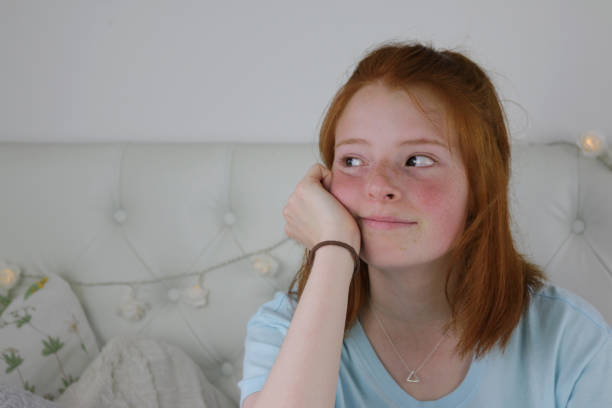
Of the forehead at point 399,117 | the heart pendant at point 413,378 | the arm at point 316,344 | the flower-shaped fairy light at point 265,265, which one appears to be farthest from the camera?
the flower-shaped fairy light at point 265,265

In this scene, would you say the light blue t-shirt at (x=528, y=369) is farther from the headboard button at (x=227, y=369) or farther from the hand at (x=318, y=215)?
the headboard button at (x=227, y=369)

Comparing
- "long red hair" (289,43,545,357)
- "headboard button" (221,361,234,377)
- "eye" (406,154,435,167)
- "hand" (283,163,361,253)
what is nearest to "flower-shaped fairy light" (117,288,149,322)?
"headboard button" (221,361,234,377)

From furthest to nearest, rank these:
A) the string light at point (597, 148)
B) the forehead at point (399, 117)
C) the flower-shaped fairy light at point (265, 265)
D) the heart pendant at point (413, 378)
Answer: the flower-shaped fairy light at point (265, 265)
the string light at point (597, 148)
the heart pendant at point (413, 378)
the forehead at point (399, 117)

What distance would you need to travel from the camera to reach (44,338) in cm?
109

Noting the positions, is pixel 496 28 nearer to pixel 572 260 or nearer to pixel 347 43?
pixel 347 43

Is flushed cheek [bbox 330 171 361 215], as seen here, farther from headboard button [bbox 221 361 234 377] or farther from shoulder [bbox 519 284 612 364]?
headboard button [bbox 221 361 234 377]

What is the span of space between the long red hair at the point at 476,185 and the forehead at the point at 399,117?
0.04 feet

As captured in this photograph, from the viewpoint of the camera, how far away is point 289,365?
0.66m

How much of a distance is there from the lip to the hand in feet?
0.07

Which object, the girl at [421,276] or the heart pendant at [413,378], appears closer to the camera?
the girl at [421,276]

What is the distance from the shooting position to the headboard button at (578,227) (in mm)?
1057

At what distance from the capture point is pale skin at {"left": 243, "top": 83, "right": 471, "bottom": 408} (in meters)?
0.67

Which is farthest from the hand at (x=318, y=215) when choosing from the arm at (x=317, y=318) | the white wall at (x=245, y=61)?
the white wall at (x=245, y=61)

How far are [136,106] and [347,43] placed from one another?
552mm
